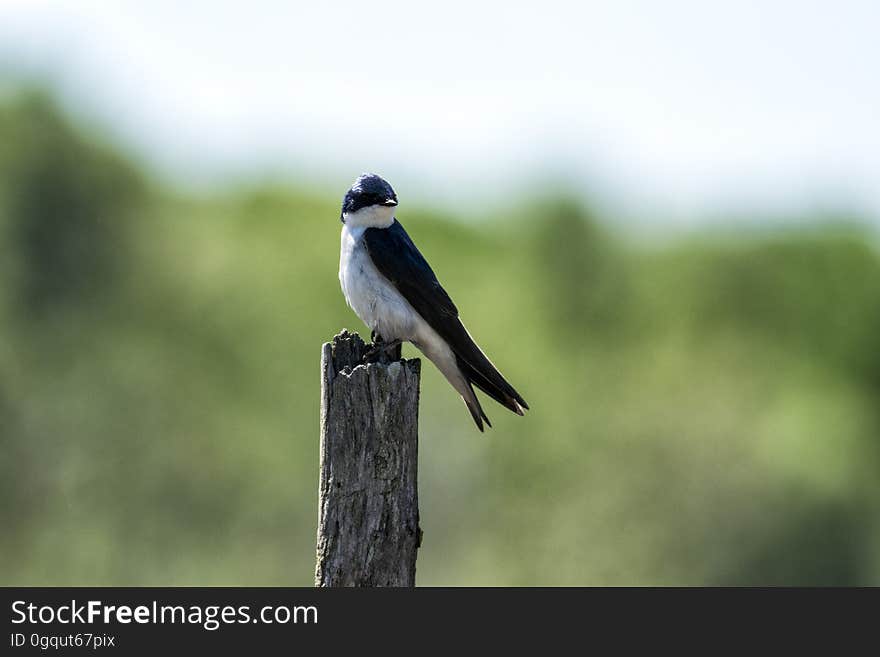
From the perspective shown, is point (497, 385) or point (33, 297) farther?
point (33, 297)

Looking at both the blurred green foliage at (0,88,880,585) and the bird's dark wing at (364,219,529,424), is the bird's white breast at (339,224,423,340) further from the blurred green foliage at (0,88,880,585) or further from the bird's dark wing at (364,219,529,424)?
the blurred green foliage at (0,88,880,585)

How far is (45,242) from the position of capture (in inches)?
1492

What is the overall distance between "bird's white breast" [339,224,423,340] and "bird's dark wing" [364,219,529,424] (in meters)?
0.04

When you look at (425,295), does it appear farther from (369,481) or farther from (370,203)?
(369,481)

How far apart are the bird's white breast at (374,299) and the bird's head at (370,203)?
164 millimetres

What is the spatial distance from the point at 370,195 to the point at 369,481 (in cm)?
252

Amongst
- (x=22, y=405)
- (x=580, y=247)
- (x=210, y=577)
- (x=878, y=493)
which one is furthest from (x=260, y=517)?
(x=580, y=247)

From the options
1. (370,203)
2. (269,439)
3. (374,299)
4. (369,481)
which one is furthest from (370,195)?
(269,439)

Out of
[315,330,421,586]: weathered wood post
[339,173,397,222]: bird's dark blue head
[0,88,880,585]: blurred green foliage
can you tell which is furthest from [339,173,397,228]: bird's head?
[0,88,880,585]: blurred green foliage

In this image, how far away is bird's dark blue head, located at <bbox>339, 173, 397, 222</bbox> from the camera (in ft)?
25.6

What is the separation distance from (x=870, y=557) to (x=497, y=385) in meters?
32.7

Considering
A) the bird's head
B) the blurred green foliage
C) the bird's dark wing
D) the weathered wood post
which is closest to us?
the weathered wood post

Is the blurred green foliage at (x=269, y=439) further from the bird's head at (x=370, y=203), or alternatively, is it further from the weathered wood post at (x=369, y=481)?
the weathered wood post at (x=369, y=481)
